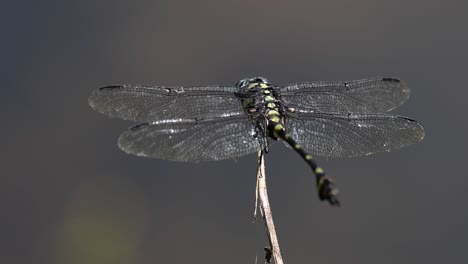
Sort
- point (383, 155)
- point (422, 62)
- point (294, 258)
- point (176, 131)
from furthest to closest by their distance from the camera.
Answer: point (422, 62), point (383, 155), point (294, 258), point (176, 131)

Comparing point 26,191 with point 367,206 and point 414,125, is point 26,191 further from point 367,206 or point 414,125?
point 414,125

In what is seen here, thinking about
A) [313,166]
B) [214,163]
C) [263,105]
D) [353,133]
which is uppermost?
[214,163]

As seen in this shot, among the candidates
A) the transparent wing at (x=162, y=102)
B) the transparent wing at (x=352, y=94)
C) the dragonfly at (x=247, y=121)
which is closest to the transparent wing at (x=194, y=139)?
the dragonfly at (x=247, y=121)

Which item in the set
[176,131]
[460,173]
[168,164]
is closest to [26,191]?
[168,164]

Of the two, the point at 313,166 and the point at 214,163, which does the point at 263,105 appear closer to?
the point at 313,166

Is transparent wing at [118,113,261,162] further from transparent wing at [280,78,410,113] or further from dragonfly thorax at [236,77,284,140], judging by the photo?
transparent wing at [280,78,410,113]

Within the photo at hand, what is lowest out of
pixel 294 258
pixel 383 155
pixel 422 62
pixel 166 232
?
pixel 294 258

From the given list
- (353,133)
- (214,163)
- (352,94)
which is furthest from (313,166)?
(214,163)
